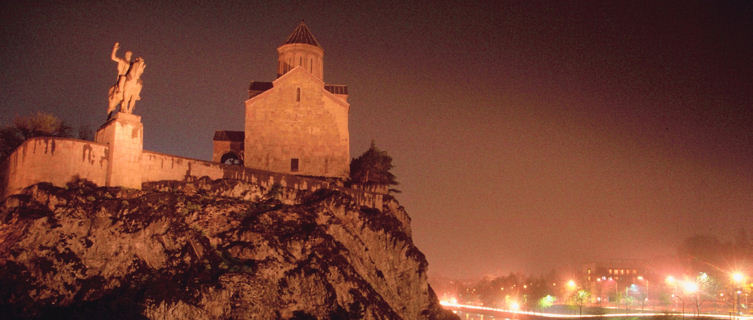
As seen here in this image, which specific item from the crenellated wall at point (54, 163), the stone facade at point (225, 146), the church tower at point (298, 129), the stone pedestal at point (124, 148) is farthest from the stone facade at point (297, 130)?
the crenellated wall at point (54, 163)

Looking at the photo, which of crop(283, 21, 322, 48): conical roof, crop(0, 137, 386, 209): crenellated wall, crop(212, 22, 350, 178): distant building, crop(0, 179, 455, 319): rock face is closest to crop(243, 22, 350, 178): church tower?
crop(212, 22, 350, 178): distant building

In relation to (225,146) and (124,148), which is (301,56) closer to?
(225,146)

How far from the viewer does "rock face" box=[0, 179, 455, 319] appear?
26438 millimetres

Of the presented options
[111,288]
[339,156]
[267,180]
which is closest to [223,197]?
[267,180]

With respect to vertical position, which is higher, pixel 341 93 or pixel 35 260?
pixel 341 93

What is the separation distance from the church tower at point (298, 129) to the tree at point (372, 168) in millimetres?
1881

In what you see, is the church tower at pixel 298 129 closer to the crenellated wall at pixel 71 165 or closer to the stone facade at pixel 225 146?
the stone facade at pixel 225 146

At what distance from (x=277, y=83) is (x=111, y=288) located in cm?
2250

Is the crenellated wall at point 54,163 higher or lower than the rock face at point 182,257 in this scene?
higher

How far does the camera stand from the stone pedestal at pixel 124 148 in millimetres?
31891

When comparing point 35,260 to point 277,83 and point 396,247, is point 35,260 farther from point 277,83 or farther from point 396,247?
point 277,83

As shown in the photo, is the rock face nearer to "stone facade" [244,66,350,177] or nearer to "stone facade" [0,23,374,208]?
"stone facade" [0,23,374,208]

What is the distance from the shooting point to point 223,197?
3469 centimetres

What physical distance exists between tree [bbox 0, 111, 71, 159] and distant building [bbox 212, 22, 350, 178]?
12.5 m
